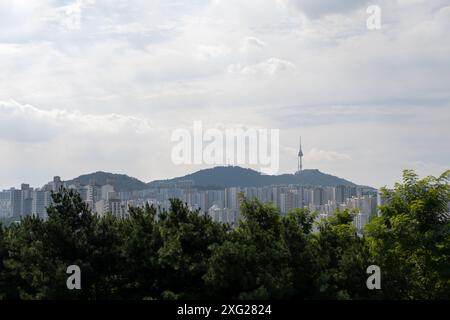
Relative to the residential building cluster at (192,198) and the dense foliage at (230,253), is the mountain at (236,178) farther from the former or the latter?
the dense foliage at (230,253)

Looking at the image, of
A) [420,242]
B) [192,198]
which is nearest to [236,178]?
[192,198]

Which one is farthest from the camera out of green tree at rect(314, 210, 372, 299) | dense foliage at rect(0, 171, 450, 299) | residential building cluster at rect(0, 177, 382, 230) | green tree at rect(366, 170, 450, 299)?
residential building cluster at rect(0, 177, 382, 230)

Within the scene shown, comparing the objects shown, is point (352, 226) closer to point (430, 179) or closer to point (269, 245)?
point (430, 179)

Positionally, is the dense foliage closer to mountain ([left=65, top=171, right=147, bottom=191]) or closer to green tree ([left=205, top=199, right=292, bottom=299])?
green tree ([left=205, top=199, right=292, bottom=299])

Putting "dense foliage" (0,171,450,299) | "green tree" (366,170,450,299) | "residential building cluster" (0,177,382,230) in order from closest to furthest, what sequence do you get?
1. "dense foliage" (0,171,450,299)
2. "green tree" (366,170,450,299)
3. "residential building cluster" (0,177,382,230)

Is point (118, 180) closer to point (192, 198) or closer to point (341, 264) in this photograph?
point (192, 198)

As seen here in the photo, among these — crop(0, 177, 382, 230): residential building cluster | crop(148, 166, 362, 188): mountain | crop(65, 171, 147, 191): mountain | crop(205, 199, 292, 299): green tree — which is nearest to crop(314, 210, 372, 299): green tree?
crop(205, 199, 292, 299): green tree

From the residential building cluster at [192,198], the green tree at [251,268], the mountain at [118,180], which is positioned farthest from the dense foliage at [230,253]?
the mountain at [118,180]

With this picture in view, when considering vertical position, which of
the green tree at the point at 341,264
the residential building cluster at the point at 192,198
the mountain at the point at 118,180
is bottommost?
the green tree at the point at 341,264
